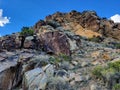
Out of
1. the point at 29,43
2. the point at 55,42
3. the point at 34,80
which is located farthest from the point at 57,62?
the point at 29,43

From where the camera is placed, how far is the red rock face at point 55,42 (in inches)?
1506

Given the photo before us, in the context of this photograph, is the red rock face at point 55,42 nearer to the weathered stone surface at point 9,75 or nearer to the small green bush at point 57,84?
the weathered stone surface at point 9,75

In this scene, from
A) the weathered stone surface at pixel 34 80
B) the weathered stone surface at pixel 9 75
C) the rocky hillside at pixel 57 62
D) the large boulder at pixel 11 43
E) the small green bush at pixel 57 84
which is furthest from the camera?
the large boulder at pixel 11 43

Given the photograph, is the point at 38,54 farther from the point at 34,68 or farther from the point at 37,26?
the point at 37,26

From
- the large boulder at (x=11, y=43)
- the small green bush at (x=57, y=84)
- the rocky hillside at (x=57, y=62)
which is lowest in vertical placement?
the small green bush at (x=57, y=84)

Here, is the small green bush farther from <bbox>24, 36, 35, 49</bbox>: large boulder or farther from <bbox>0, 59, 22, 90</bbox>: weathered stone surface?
<bbox>24, 36, 35, 49</bbox>: large boulder

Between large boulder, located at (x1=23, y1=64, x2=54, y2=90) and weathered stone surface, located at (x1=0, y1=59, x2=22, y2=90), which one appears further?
weathered stone surface, located at (x1=0, y1=59, x2=22, y2=90)

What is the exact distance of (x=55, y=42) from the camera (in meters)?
39.0

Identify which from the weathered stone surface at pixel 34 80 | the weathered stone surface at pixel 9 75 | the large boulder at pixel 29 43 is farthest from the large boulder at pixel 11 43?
the weathered stone surface at pixel 34 80

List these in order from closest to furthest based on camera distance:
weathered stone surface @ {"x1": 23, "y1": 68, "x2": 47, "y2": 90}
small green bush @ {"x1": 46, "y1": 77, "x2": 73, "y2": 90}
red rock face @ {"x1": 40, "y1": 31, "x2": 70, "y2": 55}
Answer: small green bush @ {"x1": 46, "y1": 77, "x2": 73, "y2": 90}
weathered stone surface @ {"x1": 23, "y1": 68, "x2": 47, "y2": 90}
red rock face @ {"x1": 40, "y1": 31, "x2": 70, "y2": 55}

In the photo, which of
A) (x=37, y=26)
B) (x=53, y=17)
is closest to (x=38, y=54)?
(x=37, y=26)

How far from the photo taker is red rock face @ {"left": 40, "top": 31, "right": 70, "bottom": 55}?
3824 centimetres

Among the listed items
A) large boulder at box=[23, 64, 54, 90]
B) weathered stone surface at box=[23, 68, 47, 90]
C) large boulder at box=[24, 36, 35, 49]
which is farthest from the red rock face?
weathered stone surface at box=[23, 68, 47, 90]

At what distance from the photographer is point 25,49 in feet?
125
